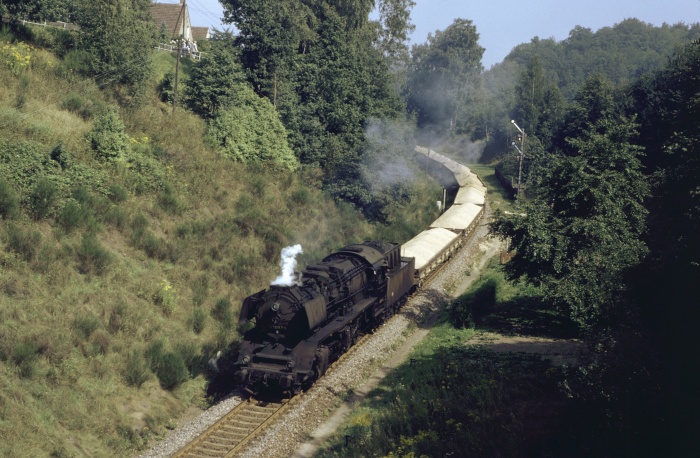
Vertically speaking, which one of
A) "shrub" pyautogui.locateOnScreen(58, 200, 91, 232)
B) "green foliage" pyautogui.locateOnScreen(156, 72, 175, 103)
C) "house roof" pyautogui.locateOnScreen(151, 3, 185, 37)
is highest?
"house roof" pyautogui.locateOnScreen(151, 3, 185, 37)

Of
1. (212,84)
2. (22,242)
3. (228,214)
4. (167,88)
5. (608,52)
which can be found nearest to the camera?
(22,242)

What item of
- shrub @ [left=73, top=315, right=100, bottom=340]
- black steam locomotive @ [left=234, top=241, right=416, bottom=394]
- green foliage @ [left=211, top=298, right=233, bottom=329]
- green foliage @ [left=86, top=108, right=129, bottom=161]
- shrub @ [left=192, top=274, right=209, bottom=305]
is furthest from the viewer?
green foliage @ [left=86, top=108, right=129, bottom=161]

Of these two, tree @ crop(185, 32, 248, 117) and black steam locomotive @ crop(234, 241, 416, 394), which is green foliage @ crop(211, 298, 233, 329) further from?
tree @ crop(185, 32, 248, 117)

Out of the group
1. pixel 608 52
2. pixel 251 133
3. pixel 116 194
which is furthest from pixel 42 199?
pixel 608 52

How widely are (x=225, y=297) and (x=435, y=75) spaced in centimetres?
8311

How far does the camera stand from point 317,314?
19078 millimetres

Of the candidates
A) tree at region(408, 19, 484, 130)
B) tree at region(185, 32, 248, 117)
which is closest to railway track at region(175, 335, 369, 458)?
tree at region(185, 32, 248, 117)

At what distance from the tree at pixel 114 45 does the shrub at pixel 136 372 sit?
2013 centimetres

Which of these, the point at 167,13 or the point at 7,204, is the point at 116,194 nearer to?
the point at 7,204

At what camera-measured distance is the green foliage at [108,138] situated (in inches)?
1112

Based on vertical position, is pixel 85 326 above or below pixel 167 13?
below

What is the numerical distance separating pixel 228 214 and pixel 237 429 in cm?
1694

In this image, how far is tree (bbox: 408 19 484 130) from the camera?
99.6 m

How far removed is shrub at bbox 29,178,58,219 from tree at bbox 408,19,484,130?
82.9 metres
